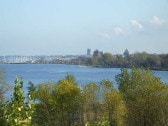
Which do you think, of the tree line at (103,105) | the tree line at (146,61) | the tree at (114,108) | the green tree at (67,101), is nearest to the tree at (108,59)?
the tree line at (146,61)

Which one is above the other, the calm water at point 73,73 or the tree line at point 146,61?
the tree line at point 146,61

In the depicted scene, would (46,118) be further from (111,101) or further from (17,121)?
(17,121)

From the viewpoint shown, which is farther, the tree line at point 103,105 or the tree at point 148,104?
the tree line at point 103,105

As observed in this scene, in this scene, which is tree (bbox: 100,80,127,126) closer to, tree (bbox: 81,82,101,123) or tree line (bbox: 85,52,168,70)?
tree (bbox: 81,82,101,123)

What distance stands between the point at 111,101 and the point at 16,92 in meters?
18.0

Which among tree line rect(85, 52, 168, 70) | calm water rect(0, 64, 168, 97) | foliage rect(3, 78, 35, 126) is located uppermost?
tree line rect(85, 52, 168, 70)

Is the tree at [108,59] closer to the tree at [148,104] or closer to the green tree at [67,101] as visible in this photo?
the tree at [148,104]

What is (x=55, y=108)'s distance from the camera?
74.4 feet

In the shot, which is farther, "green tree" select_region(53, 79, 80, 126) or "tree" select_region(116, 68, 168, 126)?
"green tree" select_region(53, 79, 80, 126)

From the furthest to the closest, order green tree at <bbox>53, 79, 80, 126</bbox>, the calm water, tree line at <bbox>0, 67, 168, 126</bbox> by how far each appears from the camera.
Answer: the calm water → green tree at <bbox>53, 79, 80, 126</bbox> → tree line at <bbox>0, 67, 168, 126</bbox>

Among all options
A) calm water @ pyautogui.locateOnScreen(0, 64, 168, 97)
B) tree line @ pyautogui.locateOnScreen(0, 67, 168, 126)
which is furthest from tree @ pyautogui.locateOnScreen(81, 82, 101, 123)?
calm water @ pyautogui.locateOnScreen(0, 64, 168, 97)

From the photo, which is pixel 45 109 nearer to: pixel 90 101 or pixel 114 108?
pixel 90 101

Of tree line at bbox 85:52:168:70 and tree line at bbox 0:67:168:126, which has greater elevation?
tree line at bbox 85:52:168:70

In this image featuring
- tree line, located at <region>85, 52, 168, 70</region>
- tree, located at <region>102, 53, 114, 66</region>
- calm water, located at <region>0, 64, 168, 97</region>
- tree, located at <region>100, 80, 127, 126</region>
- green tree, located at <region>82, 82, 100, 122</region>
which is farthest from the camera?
tree, located at <region>102, 53, 114, 66</region>
